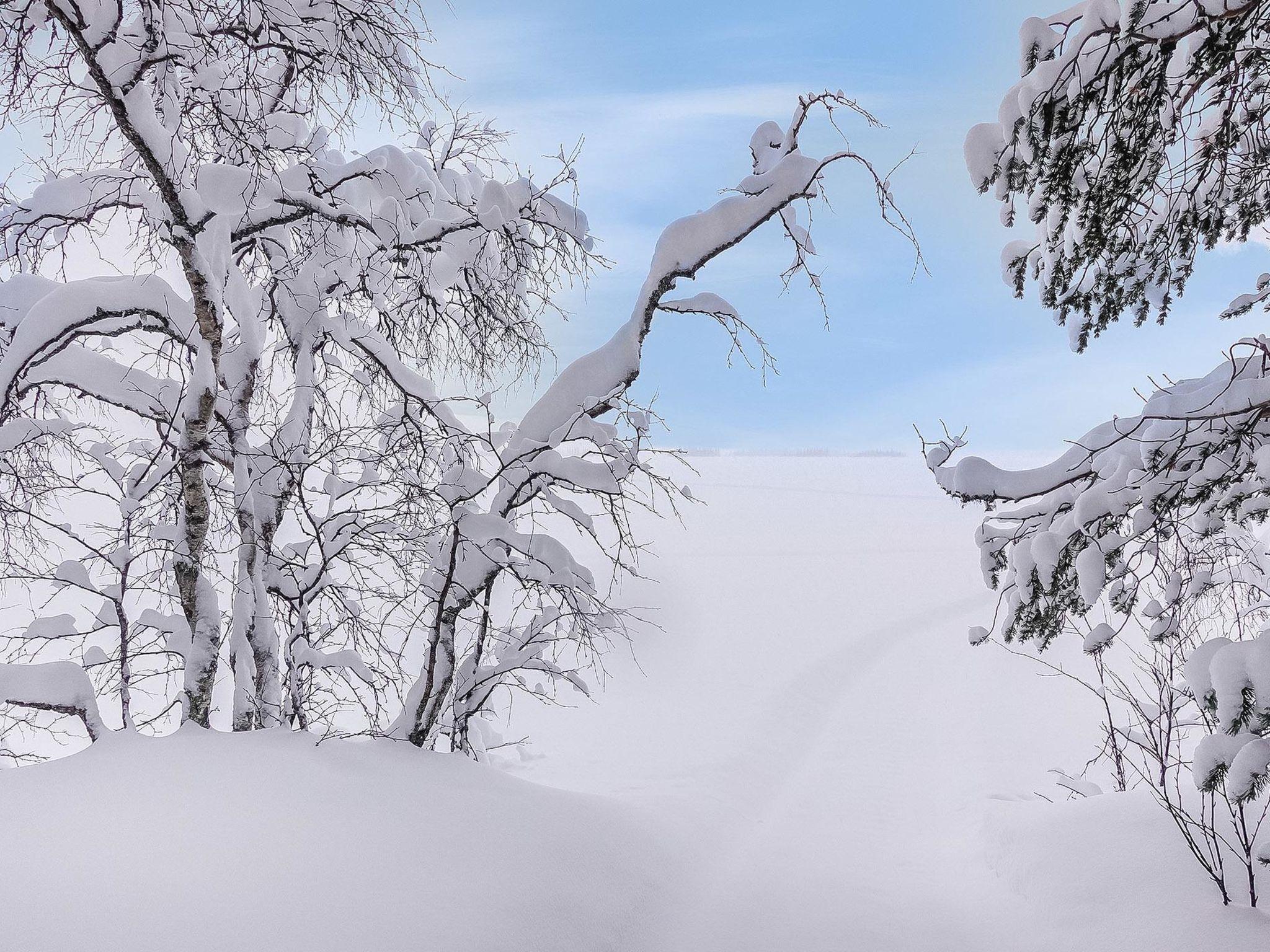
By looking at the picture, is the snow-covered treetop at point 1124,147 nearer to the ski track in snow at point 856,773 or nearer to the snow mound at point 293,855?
the ski track in snow at point 856,773

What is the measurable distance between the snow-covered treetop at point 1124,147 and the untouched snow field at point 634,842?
3268 mm

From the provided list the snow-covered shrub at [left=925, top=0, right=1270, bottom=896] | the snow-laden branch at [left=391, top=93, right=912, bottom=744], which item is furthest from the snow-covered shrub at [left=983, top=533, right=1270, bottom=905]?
the snow-laden branch at [left=391, top=93, right=912, bottom=744]

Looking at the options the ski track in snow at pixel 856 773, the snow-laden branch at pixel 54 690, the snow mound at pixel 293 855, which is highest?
the snow-laden branch at pixel 54 690

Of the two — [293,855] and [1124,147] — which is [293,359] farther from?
[1124,147]

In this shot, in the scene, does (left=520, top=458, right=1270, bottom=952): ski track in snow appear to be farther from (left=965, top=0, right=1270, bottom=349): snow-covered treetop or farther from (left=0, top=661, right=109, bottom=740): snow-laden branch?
(left=0, top=661, right=109, bottom=740): snow-laden branch

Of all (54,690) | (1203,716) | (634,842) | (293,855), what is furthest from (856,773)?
(54,690)

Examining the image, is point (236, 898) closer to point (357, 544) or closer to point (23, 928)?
point (23, 928)

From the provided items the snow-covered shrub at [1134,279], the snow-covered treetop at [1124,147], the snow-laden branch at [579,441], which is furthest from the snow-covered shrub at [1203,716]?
the snow-laden branch at [579,441]

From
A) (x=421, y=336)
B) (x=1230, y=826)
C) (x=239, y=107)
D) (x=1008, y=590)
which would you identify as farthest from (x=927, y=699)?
(x=239, y=107)

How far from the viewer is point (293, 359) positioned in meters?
5.48

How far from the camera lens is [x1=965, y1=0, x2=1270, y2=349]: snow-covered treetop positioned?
297 cm

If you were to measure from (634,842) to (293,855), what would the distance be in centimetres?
235

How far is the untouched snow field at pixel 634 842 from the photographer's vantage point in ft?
9.64

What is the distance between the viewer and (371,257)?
15.7 feet
